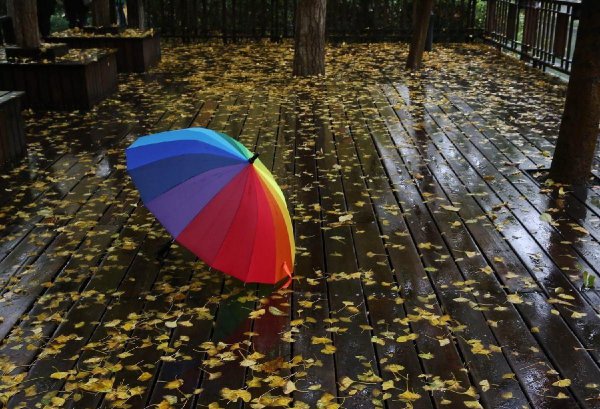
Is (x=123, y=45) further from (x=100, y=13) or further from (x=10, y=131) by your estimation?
(x=10, y=131)

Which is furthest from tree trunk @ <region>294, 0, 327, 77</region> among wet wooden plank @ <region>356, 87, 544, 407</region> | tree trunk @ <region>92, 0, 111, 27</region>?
wet wooden plank @ <region>356, 87, 544, 407</region>

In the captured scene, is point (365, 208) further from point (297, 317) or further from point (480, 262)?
point (297, 317)

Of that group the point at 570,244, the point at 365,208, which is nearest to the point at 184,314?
the point at 365,208

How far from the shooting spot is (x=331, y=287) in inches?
159

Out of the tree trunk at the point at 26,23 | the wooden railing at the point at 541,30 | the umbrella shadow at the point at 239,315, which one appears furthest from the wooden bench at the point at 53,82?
the wooden railing at the point at 541,30

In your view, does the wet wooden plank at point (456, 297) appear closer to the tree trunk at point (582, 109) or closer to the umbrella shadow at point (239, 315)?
the umbrella shadow at point (239, 315)

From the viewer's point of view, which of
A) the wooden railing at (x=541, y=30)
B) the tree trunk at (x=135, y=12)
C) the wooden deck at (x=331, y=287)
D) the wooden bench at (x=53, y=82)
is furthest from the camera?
the tree trunk at (x=135, y=12)

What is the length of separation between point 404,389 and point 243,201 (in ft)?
4.38

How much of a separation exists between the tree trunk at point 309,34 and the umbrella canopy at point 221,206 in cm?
729

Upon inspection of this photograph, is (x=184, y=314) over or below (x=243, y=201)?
below

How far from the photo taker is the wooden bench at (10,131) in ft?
20.2

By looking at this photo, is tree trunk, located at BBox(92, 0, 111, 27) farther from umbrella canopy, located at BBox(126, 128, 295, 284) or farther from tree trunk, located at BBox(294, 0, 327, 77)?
umbrella canopy, located at BBox(126, 128, 295, 284)

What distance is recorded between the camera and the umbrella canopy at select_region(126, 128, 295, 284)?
148 inches

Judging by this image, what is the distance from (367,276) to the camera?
13.7 feet
